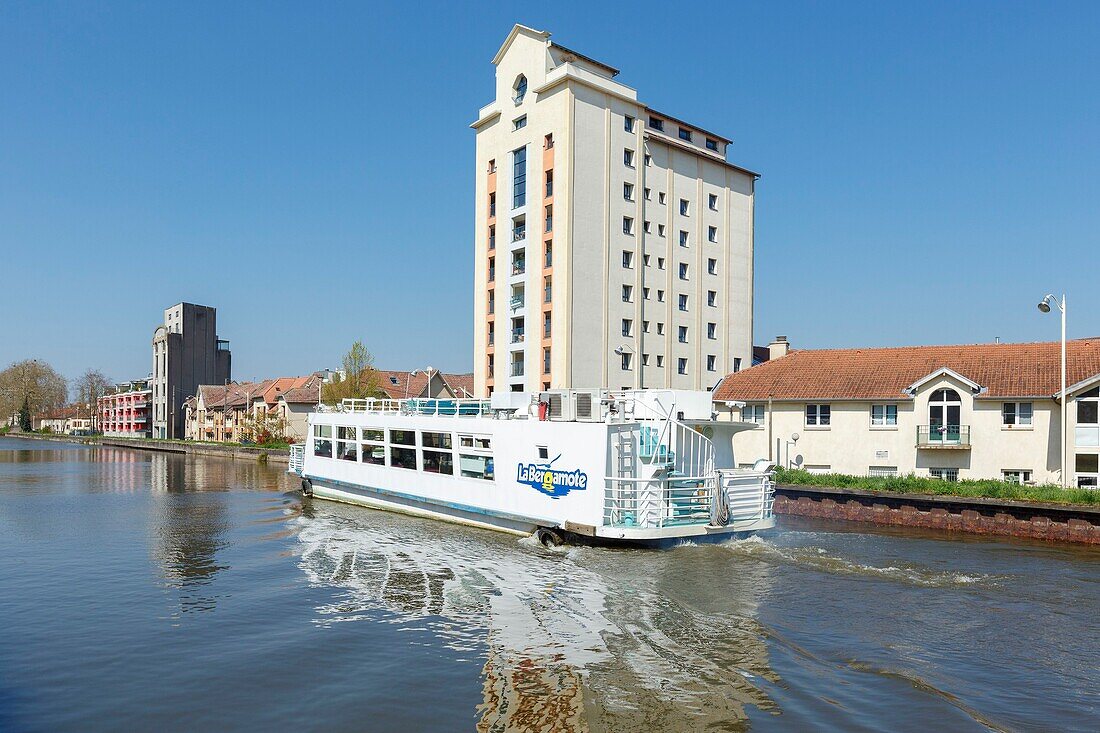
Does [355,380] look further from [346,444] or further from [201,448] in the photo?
[346,444]

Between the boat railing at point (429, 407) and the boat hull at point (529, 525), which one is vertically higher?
the boat railing at point (429, 407)

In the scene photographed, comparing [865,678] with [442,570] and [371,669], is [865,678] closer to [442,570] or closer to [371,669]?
[371,669]

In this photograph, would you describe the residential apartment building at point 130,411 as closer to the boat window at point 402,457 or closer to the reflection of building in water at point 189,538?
the reflection of building in water at point 189,538

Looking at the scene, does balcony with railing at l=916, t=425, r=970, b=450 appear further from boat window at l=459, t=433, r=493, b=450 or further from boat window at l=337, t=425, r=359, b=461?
boat window at l=337, t=425, r=359, b=461

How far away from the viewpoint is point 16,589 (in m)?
19.1

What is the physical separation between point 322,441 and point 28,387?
566 feet

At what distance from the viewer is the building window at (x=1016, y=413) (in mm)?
34719

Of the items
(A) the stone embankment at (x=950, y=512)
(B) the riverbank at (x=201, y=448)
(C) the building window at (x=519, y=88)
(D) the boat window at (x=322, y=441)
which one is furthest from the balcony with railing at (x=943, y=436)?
(B) the riverbank at (x=201, y=448)

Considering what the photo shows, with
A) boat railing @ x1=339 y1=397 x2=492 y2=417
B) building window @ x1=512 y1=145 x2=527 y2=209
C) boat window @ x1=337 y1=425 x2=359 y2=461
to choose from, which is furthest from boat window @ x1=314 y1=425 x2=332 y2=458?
building window @ x1=512 y1=145 x2=527 y2=209

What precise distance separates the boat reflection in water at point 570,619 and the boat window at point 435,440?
14.4 ft

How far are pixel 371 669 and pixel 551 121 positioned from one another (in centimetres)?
4046

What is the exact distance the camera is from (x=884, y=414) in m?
38.5

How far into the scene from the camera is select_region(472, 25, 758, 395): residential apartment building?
48031 mm

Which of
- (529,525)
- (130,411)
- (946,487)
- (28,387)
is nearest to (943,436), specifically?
(946,487)
